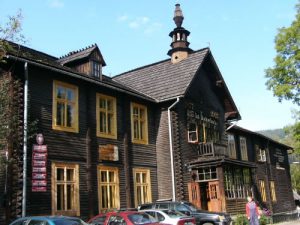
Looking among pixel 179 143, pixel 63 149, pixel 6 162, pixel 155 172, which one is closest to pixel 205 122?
pixel 179 143

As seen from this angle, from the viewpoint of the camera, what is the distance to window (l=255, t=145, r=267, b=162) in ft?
122

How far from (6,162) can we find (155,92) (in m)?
13.3

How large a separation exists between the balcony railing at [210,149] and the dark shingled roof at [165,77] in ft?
13.0

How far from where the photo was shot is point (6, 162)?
14.6 m

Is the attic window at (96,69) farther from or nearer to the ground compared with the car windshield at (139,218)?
farther from the ground

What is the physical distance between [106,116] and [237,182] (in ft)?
33.3

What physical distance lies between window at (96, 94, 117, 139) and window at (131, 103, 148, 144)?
1588mm

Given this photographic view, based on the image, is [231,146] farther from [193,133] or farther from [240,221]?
[240,221]

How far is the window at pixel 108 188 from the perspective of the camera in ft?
67.3

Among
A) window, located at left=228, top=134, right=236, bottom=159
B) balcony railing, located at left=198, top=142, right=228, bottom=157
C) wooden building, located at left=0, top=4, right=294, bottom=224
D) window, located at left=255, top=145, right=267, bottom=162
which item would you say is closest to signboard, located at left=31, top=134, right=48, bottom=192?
wooden building, located at left=0, top=4, right=294, bottom=224

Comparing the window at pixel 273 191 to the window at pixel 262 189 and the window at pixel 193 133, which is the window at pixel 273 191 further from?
the window at pixel 193 133

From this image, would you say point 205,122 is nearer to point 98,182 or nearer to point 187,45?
point 187,45

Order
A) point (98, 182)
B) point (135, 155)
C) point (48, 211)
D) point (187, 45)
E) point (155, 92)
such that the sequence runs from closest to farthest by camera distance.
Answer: point (48, 211), point (98, 182), point (135, 155), point (155, 92), point (187, 45)

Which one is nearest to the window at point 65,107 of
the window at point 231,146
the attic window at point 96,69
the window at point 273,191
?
the attic window at point 96,69
